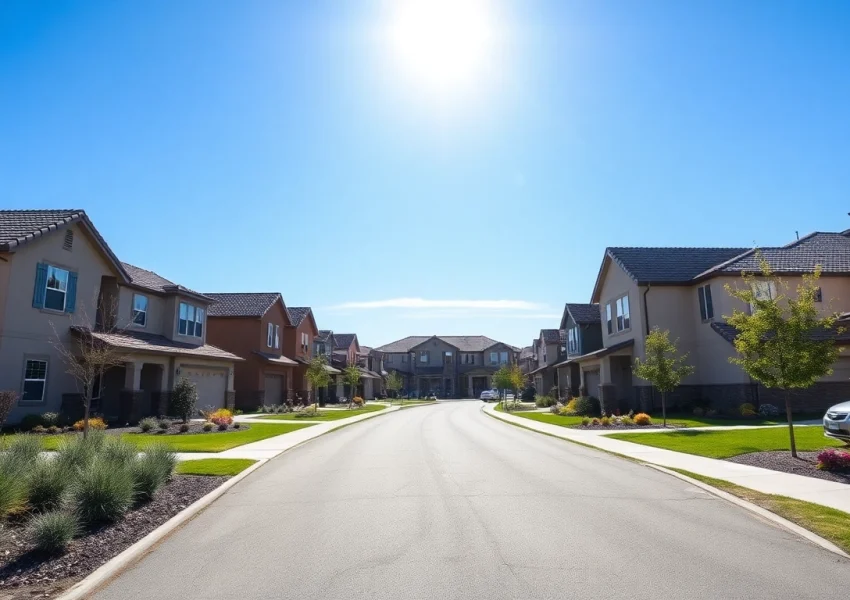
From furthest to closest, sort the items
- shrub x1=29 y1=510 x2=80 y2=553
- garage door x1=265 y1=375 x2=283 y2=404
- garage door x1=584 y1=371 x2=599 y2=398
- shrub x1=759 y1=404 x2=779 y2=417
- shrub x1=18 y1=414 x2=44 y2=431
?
garage door x1=265 y1=375 x2=283 y2=404 < garage door x1=584 y1=371 x2=599 y2=398 < shrub x1=759 y1=404 x2=779 y2=417 < shrub x1=18 y1=414 x2=44 y2=431 < shrub x1=29 y1=510 x2=80 y2=553

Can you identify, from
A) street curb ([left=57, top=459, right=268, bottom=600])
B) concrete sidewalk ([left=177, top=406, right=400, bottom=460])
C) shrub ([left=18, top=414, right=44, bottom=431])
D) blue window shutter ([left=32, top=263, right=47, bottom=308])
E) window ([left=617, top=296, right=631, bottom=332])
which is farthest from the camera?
window ([left=617, top=296, right=631, bottom=332])

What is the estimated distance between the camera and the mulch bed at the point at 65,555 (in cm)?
570

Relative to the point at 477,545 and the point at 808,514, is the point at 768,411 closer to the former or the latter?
the point at 808,514

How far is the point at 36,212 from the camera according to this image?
2414 cm

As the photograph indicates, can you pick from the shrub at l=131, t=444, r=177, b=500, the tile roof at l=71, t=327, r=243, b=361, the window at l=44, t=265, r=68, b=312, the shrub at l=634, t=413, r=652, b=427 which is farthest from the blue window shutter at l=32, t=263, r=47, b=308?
the shrub at l=634, t=413, r=652, b=427

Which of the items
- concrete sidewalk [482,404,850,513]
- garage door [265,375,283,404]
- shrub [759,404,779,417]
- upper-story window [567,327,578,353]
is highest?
upper-story window [567,327,578,353]

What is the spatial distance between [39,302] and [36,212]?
427 centimetres

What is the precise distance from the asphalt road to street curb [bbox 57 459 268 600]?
148 mm

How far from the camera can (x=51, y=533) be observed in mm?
6441

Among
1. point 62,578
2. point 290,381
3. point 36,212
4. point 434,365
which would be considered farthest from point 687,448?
point 434,365

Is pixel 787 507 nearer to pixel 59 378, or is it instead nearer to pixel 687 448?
pixel 687 448

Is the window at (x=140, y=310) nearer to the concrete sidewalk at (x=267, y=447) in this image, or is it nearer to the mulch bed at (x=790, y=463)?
the concrete sidewalk at (x=267, y=447)

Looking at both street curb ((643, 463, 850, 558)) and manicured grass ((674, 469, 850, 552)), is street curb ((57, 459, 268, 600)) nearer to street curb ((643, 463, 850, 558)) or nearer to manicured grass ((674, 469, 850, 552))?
street curb ((643, 463, 850, 558))

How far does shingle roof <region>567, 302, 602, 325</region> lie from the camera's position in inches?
1618
